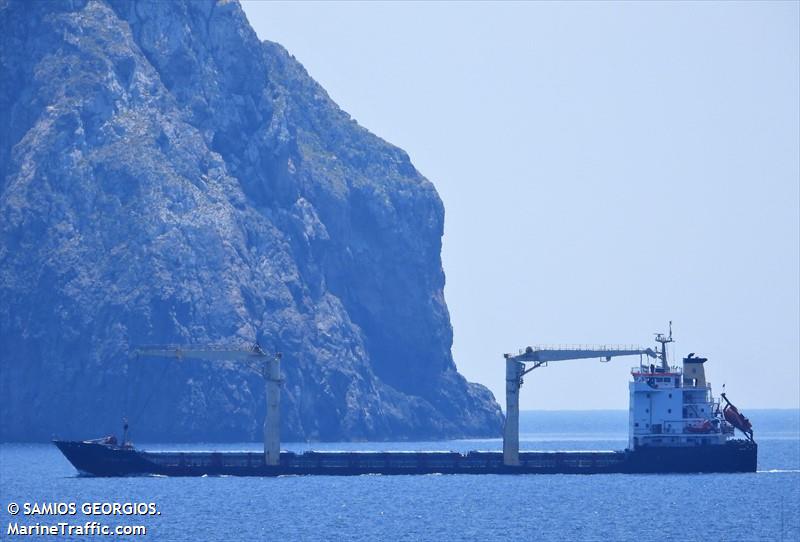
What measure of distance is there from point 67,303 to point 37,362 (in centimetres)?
745

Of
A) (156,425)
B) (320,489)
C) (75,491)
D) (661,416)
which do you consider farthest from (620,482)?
(156,425)

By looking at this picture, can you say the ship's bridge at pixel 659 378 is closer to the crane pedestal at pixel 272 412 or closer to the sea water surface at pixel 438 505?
the sea water surface at pixel 438 505

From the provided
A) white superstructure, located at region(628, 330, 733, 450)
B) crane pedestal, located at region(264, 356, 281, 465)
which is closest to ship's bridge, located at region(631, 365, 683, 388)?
white superstructure, located at region(628, 330, 733, 450)

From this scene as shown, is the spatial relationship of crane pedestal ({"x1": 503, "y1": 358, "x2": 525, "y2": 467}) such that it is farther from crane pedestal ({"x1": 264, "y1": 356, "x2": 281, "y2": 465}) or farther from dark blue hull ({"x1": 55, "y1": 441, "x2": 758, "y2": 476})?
crane pedestal ({"x1": 264, "y1": 356, "x2": 281, "y2": 465})

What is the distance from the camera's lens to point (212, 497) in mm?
108875

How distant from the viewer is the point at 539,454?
126688 millimetres

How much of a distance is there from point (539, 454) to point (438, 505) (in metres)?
23.1

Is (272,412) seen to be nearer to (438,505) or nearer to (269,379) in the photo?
(269,379)

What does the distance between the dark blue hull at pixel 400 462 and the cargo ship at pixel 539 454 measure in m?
0.07

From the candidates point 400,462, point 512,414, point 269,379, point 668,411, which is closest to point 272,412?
point 269,379

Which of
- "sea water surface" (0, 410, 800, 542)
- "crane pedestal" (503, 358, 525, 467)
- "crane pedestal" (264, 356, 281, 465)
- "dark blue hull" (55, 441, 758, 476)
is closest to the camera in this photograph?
"sea water surface" (0, 410, 800, 542)

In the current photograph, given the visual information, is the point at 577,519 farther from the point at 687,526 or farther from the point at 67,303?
the point at 67,303

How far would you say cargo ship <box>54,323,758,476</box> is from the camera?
4818 inches

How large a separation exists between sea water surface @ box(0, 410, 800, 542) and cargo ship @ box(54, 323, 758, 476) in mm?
910
